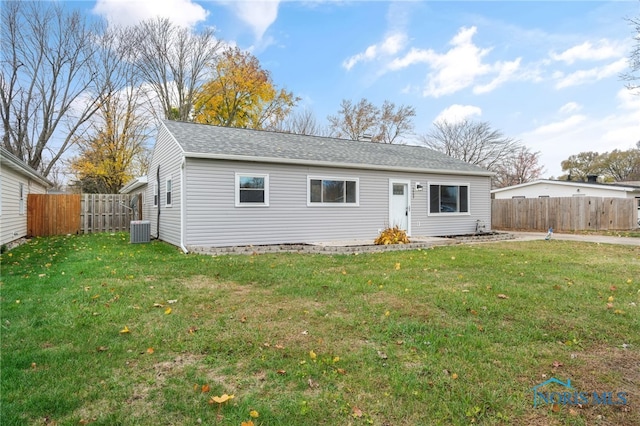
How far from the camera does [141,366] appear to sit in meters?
2.89

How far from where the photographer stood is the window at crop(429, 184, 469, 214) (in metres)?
13.9

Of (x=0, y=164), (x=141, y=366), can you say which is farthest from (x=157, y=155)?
(x=141, y=366)

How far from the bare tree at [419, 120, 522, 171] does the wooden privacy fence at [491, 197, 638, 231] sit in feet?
38.7

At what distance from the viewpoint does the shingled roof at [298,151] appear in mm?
10453

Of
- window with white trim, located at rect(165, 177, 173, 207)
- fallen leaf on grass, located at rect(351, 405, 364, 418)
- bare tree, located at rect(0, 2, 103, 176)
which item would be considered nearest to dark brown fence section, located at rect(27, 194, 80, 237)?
window with white trim, located at rect(165, 177, 173, 207)

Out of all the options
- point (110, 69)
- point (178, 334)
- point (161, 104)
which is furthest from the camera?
point (161, 104)

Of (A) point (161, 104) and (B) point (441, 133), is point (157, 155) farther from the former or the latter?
(B) point (441, 133)

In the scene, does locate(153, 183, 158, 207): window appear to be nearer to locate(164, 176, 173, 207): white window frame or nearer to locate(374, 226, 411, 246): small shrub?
locate(164, 176, 173, 207): white window frame

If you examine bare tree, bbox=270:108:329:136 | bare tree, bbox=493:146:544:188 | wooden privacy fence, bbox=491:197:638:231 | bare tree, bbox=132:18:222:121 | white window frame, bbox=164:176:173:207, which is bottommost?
wooden privacy fence, bbox=491:197:638:231

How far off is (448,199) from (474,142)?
1981 cm

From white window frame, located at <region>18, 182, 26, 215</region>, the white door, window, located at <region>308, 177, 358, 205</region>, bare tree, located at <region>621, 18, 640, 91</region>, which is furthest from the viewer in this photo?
the white door

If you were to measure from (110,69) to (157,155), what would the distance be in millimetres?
15502

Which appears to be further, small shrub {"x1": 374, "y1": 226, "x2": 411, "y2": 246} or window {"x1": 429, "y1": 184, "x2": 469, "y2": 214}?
window {"x1": 429, "y1": 184, "x2": 469, "y2": 214}

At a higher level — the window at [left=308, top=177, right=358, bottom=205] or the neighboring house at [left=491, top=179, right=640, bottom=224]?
the neighboring house at [left=491, top=179, right=640, bottom=224]
